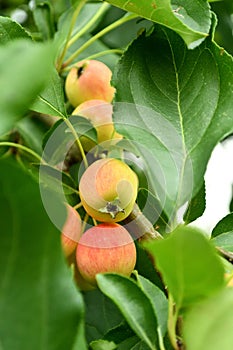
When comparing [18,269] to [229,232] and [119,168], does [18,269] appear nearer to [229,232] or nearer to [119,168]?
[119,168]

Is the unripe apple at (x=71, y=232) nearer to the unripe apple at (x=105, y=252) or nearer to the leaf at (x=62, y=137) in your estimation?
the unripe apple at (x=105, y=252)

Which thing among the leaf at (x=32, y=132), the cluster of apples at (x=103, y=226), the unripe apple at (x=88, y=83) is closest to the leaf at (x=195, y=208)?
the cluster of apples at (x=103, y=226)

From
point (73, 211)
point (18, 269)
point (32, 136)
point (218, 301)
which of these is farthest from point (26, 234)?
point (32, 136)

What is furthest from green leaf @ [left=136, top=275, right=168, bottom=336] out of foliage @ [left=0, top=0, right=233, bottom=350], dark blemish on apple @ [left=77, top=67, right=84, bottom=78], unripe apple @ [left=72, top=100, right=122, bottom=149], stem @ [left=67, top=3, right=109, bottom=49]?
stem @ [left=67, top=3, right=109, bottom=49]

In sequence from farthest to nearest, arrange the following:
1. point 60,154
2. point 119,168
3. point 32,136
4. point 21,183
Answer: point 32,136, point 60,154, point 119,168, point 21,183

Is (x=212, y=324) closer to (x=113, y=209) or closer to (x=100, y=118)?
(x=113, y=209)

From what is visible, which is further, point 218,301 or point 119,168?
point 119,168
